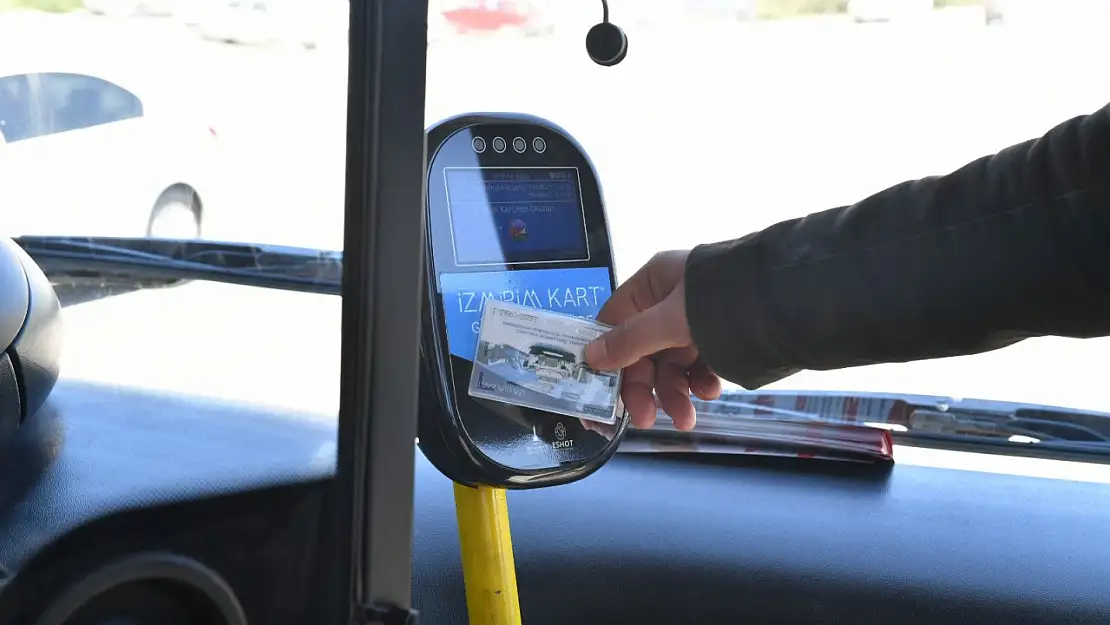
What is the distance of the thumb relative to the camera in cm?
97

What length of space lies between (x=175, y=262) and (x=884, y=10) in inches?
40.4

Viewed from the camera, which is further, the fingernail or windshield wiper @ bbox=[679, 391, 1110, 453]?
windshield wiper @ bbox=[679, 391, 1110, 453]

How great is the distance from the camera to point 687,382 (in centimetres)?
111

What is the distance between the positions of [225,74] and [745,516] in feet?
2.88

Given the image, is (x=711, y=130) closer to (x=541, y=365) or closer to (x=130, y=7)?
(x=541, y=365)

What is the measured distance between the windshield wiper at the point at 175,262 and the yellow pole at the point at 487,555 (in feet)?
0.84

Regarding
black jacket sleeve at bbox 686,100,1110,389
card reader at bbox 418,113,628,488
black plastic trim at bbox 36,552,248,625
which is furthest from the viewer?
card reader at bbox 418,113,628,488

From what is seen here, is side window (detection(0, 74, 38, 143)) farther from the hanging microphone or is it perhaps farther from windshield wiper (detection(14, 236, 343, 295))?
the hanging microphone

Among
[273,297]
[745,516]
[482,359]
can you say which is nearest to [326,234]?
[482,359]

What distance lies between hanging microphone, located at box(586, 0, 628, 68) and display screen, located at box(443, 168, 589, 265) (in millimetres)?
129

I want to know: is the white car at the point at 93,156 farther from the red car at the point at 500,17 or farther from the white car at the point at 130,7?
the red car at the point at 500,17

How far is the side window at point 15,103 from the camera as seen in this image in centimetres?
88

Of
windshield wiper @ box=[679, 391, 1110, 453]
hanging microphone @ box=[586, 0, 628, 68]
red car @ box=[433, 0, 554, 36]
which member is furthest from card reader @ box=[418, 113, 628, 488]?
windshield wiper @ box=[679, 391, 1110, 453]

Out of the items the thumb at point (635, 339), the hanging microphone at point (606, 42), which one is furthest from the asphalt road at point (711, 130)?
the thumb at point (635, 339)
